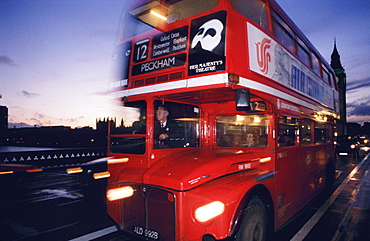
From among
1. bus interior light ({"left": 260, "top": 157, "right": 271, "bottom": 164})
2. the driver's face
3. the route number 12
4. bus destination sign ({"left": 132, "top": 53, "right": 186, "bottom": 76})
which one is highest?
the route number 12

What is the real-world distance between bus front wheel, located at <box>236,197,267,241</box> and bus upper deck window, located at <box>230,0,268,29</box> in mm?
2787

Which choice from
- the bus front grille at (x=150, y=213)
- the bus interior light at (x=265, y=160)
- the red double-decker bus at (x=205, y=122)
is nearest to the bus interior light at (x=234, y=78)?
the red double-decker bus at (x=205, y=122)

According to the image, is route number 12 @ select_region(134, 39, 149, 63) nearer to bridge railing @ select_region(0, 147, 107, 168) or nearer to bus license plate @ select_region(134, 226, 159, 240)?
bus license plate @ select_region(134, 226, 159, 240)

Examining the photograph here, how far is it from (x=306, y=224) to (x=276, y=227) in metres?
1.39

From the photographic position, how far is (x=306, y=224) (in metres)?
5.32

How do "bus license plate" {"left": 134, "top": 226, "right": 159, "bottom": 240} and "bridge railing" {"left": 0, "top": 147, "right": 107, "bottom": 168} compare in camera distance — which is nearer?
"bus license plate" {"left": 134, "top": 226, "right": 159, "bottom": 240}

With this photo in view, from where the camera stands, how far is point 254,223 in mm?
3656

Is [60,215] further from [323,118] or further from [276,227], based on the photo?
[323,118]

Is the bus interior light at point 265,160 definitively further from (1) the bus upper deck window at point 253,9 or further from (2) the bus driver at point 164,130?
(1) the bus upper deck window at point 253,9

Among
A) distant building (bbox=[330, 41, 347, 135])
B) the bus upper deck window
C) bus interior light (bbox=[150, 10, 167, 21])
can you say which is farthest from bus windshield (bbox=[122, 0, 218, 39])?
distant building (bbox=[330, 41, 347, 135])

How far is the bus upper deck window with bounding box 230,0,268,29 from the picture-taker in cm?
364

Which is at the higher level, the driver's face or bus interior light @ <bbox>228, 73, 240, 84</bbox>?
bus interior light @ <bbox>228, 73, 240, 84</bbox>

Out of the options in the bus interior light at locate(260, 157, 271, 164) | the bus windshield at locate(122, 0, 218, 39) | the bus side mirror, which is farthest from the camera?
the bus interior light at locate(260, 157, 271, 164)

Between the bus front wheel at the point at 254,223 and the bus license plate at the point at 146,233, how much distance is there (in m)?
1.08
